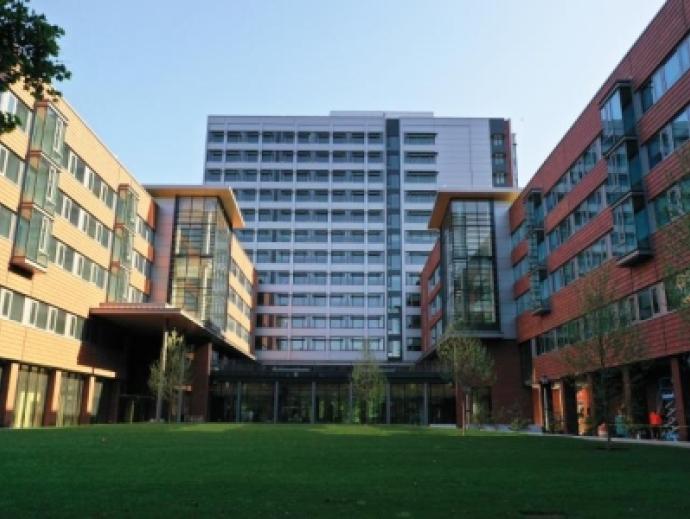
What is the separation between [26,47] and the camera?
905cm

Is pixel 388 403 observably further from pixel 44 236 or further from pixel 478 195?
pixel 44 236

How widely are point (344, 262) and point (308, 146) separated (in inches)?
794

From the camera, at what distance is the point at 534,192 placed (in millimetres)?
51000

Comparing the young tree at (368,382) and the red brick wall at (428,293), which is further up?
the red brick wall at (428,293)

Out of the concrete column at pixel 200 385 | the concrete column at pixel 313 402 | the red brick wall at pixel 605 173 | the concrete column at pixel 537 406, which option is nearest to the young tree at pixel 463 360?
the red brick wall at pixel 605 173

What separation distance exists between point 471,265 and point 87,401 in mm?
33126

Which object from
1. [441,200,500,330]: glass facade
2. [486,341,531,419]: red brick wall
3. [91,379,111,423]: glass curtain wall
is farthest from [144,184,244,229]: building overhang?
[486,341,531,419]: red brick wall

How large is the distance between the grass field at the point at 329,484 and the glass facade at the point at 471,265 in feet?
128

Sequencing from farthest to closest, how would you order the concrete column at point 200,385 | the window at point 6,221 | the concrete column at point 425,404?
1. the concrete column at point 425,404
2. the concrete column at point 200,385
3. the window at point 6,221

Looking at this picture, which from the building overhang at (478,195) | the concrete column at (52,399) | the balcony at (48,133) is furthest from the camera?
the building overhang at (478,195)

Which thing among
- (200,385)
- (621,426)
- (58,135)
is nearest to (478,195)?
(621,426)

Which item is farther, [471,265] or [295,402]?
[295,402]

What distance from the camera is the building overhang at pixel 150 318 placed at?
47812 mm

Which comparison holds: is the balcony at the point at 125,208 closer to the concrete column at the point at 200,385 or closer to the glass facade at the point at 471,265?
the concrete column at the point at 200,385
